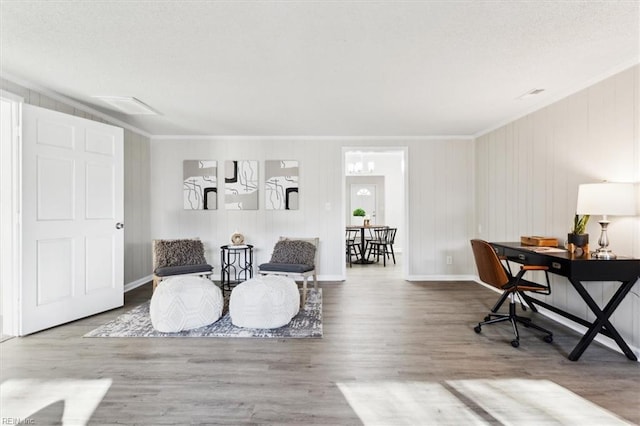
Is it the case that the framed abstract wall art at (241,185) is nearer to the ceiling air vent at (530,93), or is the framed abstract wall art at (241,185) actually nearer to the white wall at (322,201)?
the white wall at (322,201)

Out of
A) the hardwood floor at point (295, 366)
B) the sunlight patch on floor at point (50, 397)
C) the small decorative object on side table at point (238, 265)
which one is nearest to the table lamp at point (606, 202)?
the hardwood floor at point (295, 366)

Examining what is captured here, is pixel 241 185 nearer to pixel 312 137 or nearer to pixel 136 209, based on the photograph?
pixel 312 137

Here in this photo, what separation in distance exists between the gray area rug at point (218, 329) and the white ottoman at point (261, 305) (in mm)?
65

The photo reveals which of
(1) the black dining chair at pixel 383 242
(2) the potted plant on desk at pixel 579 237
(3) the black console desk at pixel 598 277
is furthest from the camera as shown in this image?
(1) the black dining chair at pixel 383 242

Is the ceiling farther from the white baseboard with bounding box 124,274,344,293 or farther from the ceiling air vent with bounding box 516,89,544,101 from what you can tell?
the white baseboard with bounding box 124,274,344,293

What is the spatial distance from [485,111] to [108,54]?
13.2 ft

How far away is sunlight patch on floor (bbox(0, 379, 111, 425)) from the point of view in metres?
1.81

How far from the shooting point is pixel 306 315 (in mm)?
3471

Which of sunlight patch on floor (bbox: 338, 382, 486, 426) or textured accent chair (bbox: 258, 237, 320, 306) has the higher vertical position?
textured accent chair (bbox: 258, 237, 320, 306)

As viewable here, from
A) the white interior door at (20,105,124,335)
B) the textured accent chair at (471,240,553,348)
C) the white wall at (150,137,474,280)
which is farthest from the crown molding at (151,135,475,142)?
the textured accent chair at (471,240,553,348)

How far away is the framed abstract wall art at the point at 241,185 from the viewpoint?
17.4 ft

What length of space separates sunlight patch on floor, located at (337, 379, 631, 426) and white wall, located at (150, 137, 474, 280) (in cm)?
322

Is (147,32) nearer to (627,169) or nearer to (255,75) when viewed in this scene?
(255,75)

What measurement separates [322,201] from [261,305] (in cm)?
258
